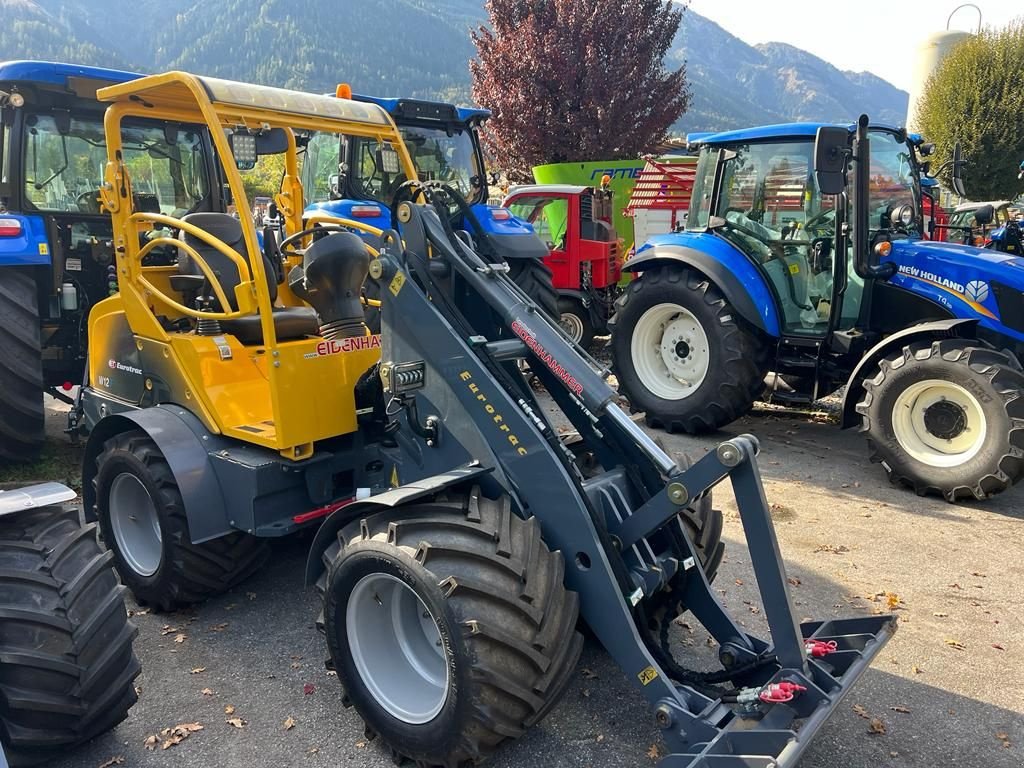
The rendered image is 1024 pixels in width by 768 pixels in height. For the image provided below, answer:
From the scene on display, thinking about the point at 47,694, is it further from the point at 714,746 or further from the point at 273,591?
the point at 714,746

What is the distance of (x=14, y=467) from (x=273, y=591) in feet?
9.91

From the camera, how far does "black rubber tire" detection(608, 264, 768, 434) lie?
6.61 metres

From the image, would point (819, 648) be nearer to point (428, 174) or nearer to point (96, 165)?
point (96, 165)

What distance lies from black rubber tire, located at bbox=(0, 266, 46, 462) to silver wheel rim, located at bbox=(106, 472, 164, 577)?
6.41 ft

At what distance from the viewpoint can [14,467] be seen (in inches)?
234

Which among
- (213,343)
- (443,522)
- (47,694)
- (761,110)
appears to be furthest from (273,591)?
(761,110)

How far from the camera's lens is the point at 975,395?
17.6ft

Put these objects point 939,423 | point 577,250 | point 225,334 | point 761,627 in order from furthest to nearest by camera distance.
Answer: point 577,250 < point 939,423 < point 225,334 < point 761,627

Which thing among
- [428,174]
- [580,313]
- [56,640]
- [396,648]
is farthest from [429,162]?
[56,640]

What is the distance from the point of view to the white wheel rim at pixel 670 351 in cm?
705

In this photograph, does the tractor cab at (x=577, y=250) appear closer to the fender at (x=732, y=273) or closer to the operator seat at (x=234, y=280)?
the fender at (x=732, y=273)

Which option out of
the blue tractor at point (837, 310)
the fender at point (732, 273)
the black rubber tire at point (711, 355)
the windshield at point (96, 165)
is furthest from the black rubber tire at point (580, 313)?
the windshield at point (96, 165)

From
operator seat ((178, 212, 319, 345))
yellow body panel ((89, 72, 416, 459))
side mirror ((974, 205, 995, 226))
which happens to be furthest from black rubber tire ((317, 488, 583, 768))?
side mirror ((974, 205, 995, 226))

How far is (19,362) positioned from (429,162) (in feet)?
14.6
